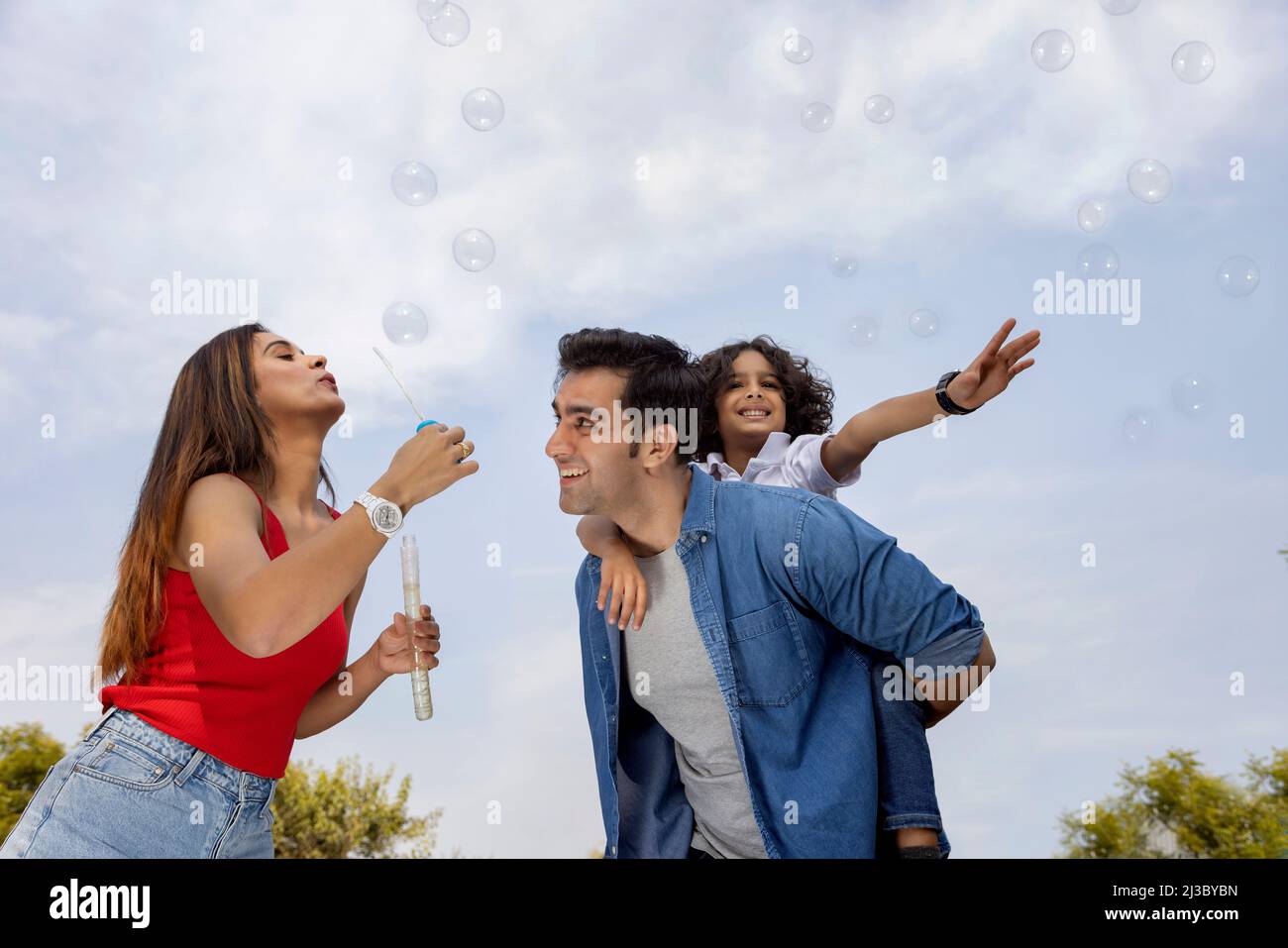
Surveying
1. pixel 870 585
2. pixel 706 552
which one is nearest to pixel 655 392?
pixel 706 552

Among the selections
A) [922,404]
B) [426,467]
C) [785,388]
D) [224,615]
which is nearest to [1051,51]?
[785,388]

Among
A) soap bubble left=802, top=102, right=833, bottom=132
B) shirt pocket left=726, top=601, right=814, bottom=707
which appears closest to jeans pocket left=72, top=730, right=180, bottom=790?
shirt pocket left=726, top=601, right=814, bottom=707

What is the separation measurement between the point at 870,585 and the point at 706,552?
0.47m

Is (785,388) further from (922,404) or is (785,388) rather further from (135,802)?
(135,802)

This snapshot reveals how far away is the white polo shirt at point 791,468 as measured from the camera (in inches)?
171

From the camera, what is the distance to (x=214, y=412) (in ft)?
→ 9.68

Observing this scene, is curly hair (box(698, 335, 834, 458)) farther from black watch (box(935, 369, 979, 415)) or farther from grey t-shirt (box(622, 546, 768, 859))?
grey t-shirt (box(622, 546, 768, 859))

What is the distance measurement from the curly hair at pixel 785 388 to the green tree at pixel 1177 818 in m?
10.8

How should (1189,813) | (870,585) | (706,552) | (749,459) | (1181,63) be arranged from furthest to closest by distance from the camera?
1. (1189,813)
2. (1181,63)
3. (749,459)
4. (706,552)
5. (870,585)

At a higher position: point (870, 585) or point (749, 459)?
point (749, 459)
